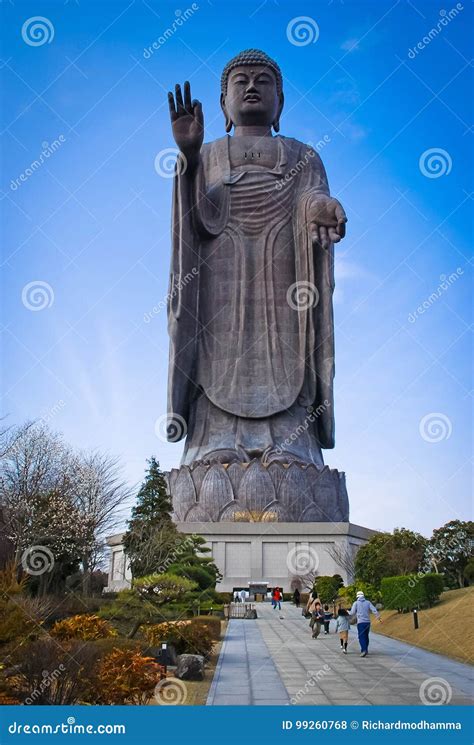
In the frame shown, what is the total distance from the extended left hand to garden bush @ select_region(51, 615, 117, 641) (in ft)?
63.4

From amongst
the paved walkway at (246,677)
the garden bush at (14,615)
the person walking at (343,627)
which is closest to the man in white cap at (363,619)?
the person walking at (343,627)

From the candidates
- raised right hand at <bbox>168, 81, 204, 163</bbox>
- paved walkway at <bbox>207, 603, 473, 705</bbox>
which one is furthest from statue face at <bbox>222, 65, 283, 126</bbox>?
paved walkway at <bbox>207, 603, 473, 705</bbox>

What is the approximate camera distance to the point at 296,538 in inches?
1173

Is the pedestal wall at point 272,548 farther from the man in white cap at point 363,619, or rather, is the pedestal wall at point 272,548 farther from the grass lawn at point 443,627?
the man in white cap at point 363,619

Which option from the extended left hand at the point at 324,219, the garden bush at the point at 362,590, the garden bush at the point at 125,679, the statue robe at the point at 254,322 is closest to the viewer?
Result: the garden bush at the point at 125,679

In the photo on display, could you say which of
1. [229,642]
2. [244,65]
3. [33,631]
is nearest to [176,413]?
[244,65]

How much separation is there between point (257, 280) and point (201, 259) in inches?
90.2

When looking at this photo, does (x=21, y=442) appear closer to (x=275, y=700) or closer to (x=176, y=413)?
(x=176, y=413)

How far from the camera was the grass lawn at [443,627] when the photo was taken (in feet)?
35.6

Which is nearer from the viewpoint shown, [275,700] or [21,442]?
[275,700]

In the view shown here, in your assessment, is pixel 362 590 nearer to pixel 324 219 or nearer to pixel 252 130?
pixel 324 219

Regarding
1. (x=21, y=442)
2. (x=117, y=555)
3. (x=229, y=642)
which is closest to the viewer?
(x=229, y=642)

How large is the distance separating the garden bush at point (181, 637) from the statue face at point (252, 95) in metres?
25.1

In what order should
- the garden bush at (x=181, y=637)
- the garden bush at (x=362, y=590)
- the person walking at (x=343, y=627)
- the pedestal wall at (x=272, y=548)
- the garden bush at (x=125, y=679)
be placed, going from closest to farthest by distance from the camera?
the garden bush at (x=125, y=679) → the garden bush at (x=181, y=637) → the person walking at (x=343, y=627) → the garden bush at (x=362, y=590) → the pedestal wall at (x=272, y=548)
